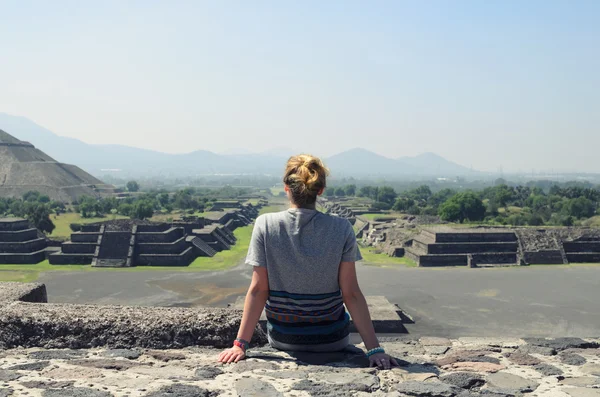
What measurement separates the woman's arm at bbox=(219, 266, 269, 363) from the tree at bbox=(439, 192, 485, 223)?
165ft

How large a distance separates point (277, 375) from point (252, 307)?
21.5 inches

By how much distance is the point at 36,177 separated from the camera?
9206 cm

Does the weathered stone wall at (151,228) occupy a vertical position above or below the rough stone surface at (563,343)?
below

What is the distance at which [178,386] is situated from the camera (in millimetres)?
3541

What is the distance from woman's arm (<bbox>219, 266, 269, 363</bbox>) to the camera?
396cm

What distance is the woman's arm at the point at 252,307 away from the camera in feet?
13.0

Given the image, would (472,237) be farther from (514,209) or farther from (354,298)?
(514,209)

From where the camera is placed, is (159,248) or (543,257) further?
(543,257)

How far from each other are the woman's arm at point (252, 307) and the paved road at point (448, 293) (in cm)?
1408

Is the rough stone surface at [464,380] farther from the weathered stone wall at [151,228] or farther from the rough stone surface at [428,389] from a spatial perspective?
the weathered stone wall at [151,228]

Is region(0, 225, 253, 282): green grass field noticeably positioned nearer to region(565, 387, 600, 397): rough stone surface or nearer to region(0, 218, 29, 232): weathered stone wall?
region(0, 218, 29, 232): weathered stone wall

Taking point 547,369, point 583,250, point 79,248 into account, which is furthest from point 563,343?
point 583,250

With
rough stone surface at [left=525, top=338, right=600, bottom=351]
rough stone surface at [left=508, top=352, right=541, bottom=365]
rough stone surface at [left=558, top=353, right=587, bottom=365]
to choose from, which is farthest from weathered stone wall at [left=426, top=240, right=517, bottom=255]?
rough stone surface at [left=508, top=352, right=541, bottom=365]

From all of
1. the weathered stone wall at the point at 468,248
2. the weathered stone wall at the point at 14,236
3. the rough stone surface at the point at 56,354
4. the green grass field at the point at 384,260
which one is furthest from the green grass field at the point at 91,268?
the rough stone surface at the point at 56,354
